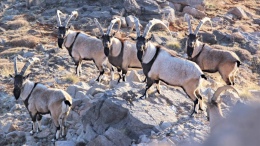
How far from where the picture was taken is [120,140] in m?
8.15

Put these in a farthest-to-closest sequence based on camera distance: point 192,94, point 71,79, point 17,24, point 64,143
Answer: point 17,24, point 71,79, point 192,94, point 64,143

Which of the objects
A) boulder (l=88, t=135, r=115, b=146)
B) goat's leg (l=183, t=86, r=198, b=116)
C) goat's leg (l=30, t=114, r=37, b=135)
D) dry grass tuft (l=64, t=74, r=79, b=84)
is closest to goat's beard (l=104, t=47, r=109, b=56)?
dry grass tuft (l=64, t=74, r=79, b=84)

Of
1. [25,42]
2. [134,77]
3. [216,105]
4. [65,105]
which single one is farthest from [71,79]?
[216,105]

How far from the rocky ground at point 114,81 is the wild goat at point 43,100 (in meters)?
0.38

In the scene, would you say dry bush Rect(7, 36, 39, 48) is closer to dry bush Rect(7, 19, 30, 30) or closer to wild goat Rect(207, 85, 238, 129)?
dry bush Rect(7, 19, 30, 30)

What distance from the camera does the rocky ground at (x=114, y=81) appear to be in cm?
862

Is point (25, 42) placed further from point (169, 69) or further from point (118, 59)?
point (169, 69)

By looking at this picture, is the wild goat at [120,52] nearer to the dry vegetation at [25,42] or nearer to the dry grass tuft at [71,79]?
the dry grass tuft at [71,79]

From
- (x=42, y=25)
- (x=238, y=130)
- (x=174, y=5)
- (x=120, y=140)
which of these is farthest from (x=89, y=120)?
(x=174, y=5)

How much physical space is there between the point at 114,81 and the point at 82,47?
2199mm

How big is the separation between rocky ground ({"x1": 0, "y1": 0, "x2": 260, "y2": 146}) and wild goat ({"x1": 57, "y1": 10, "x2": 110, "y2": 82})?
61cm

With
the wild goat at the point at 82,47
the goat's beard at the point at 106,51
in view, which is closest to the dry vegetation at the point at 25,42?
the wild goat at the point at 82,47

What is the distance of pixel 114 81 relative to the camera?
12031 millimetres

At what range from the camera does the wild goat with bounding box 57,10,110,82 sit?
13.2 meters
